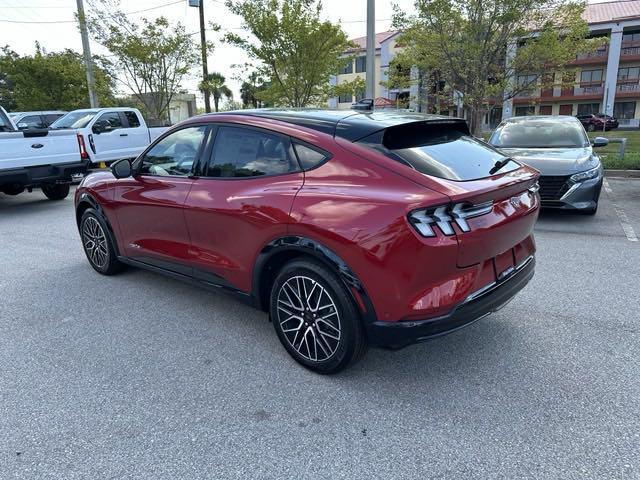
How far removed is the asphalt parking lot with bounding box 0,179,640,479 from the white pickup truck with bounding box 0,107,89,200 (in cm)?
485

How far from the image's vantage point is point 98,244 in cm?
495

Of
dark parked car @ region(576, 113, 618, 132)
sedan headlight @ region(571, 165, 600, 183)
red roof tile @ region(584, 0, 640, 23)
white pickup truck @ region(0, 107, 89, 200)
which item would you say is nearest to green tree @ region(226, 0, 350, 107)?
white pickup truck @ region(0, 107, 89, 200)

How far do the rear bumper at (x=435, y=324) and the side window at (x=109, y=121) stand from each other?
11.3m

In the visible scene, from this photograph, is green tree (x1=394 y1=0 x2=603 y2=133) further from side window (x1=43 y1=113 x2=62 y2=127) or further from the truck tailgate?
side window (x1=43 y1=113 x2=62 y2=127)

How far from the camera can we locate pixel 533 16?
498 inches

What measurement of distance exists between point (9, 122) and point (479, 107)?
12106 mm

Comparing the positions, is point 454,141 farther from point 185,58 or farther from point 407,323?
point 185,58

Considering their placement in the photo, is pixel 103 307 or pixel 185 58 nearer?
pixel 103 307

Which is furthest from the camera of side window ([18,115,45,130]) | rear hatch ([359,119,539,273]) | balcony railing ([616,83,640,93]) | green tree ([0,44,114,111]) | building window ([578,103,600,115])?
building window ([578,103,600,115])

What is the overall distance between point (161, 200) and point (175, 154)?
0.41 m

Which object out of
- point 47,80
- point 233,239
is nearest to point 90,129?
point 233,239

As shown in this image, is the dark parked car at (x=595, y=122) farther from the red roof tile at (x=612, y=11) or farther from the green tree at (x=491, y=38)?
the green tree at (x=491, y=38)

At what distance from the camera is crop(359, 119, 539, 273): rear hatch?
2547mm

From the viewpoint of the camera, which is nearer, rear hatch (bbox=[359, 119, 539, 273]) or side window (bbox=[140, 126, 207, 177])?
rear hatch (bbox=[359, 119, 539, 273])
